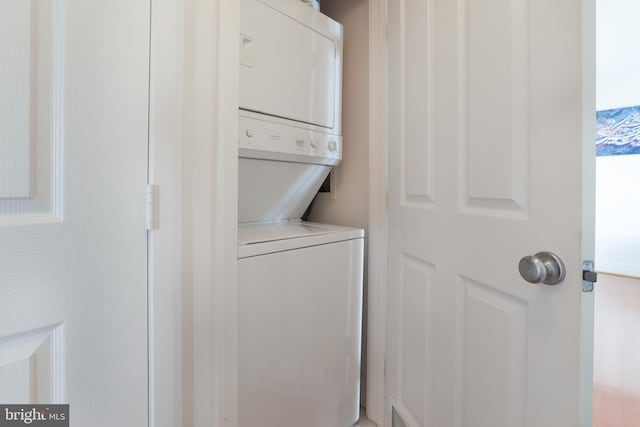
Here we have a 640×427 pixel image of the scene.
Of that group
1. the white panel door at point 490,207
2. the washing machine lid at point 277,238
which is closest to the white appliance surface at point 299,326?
the washing machine lid at point 277,238

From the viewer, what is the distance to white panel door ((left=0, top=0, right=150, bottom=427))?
1.81 ft

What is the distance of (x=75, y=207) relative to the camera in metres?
0.62

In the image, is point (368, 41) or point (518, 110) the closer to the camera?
point (518, 110)

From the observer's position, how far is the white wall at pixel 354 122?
5.03ft

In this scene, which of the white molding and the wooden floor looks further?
the wooden floor

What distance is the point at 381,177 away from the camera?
4.58 feet

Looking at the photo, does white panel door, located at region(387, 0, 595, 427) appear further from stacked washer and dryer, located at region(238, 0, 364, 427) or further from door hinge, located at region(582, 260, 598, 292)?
stacked washer and dryer, located at region(238, 0, 364, 427)

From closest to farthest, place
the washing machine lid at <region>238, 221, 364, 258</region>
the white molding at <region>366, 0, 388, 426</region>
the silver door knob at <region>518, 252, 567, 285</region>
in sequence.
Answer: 1. the silver door knob at <region>518, 252, 567, 285</region>
2. the washing machine lid at <region>238, 221, 364, 258</region>
3. the white molding at <region>366, 0, 388, 426</region>

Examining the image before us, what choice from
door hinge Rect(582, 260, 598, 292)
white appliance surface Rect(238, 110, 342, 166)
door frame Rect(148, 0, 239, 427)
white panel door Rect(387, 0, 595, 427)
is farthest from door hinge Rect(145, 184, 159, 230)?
door hinge Rect(582, 260, 598, 292)

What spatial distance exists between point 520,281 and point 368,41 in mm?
1259

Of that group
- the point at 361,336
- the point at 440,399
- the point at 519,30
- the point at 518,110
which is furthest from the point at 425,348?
the point at 519,30

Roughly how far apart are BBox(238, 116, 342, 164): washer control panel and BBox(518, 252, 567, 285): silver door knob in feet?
2.92

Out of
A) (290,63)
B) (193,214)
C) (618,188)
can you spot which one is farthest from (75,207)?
(618,188)

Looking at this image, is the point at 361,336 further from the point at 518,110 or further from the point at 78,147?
the point at 78,147
